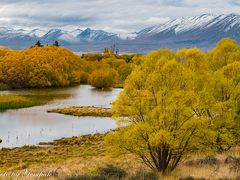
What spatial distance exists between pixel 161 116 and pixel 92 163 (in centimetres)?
1016

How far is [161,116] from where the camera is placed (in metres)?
19.1

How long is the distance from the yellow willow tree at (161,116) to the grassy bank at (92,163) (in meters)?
1.04

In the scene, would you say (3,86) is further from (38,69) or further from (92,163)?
(92,163)

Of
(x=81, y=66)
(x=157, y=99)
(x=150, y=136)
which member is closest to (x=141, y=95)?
(x=157, y=99)

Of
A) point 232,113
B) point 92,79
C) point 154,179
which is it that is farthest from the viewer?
point 92,79

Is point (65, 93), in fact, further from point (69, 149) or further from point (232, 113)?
point (232, 113)

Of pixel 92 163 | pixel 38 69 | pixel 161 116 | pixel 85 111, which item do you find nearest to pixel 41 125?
pixel 85 111

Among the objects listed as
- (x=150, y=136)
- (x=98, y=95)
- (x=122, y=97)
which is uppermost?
(x=122, y=97)

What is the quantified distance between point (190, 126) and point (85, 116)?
43.6 metres

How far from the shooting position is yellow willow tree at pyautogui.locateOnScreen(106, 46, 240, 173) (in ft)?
63.7

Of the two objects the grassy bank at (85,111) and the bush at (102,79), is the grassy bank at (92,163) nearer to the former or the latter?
the grassy bank at (85,111)

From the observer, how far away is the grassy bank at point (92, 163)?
17703 mm

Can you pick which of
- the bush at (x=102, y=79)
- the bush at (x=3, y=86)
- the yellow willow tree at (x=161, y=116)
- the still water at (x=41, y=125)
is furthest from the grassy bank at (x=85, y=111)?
the yellow willow tree at (x=161, y=116)

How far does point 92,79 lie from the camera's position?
108 m
